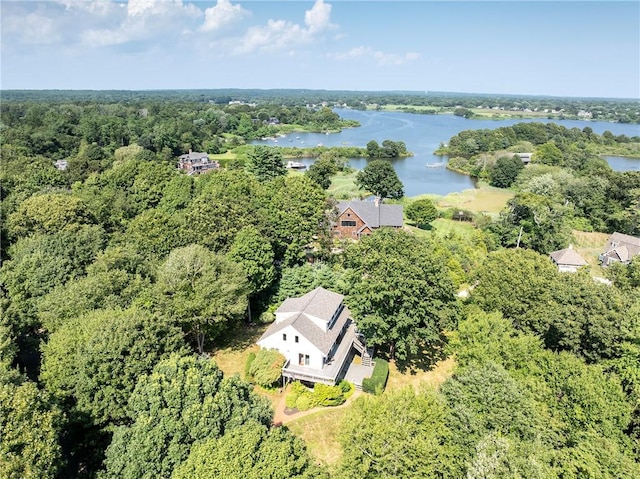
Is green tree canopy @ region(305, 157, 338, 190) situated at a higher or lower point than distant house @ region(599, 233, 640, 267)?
higher

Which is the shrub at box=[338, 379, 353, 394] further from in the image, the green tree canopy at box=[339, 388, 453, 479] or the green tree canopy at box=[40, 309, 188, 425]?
the green tree canopy at box=[40, 309, 188, 425]

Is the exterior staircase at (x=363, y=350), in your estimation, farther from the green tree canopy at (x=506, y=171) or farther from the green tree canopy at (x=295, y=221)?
the green tree canopy at (x=506, y=171)

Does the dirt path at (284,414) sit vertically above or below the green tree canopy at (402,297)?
below

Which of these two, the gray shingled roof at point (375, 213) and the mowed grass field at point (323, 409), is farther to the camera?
the gray shingled roof at point (375, 213)

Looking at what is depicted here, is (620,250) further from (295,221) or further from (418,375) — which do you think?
(295,221)

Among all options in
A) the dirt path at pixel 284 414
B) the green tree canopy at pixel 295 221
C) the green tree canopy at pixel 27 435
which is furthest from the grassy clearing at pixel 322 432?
the green tree canopy at pixel 295 221

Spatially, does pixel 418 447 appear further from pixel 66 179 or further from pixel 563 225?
pixel 66 179

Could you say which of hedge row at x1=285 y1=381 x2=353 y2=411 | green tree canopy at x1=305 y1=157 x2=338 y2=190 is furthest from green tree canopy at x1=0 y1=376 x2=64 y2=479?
green tree canopy at x1=305 y1=157 x2=338 y2=190
